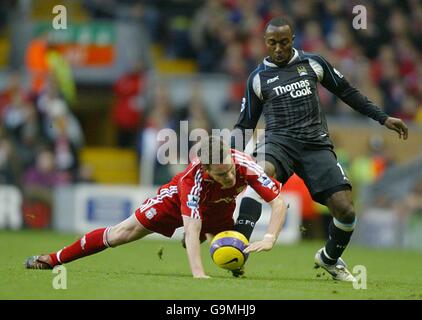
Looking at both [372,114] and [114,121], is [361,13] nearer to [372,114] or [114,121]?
[114,121]

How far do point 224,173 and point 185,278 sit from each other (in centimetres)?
113

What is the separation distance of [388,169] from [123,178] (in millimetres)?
5290

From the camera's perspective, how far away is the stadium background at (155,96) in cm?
1772

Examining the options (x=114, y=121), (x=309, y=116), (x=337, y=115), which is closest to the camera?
(x=309, y=116)

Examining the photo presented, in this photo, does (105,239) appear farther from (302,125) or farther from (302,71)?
(302,71)

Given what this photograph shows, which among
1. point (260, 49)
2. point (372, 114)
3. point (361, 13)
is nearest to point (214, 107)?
point (260, 49)

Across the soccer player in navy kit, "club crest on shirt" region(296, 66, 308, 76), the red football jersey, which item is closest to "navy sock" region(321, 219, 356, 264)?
the soccer player in navy kit

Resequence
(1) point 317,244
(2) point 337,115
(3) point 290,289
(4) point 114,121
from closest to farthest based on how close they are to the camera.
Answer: (3) point 290,289
(1) point 317,244
(2) point 337,115
(4) point 114,121

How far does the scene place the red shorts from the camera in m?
9.30

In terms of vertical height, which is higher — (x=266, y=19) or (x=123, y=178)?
(x=266, y=19)

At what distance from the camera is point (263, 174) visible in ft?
29.0

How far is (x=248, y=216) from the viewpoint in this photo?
30.8ft

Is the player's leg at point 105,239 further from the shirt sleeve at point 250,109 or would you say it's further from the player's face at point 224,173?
the shirt sleeve at point 250,109

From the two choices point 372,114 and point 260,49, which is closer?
point 372,114
